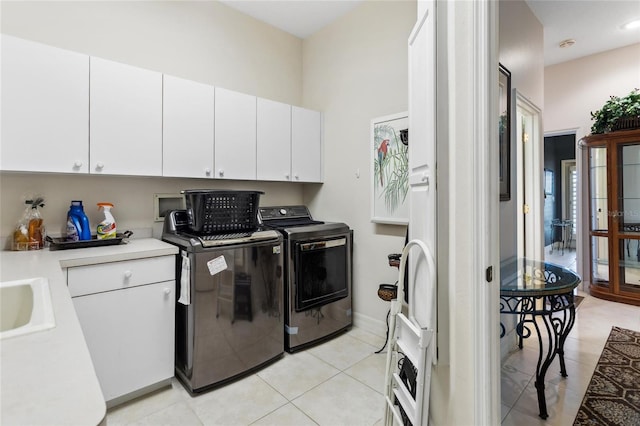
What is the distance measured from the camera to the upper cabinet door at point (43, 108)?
174cm

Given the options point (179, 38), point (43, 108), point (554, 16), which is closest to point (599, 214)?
point (554, 16)

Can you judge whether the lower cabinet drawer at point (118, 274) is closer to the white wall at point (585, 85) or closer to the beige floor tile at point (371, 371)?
the beige floor tile at point (371, 371)

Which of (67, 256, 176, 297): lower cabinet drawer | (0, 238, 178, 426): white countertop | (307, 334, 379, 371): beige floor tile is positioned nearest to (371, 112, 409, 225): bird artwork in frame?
(307, 334, 379, 371): beige floor tile

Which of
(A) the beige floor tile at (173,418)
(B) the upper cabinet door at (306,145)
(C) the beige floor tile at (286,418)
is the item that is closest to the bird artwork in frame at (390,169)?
(B) the upper cabinet door at (306,145)

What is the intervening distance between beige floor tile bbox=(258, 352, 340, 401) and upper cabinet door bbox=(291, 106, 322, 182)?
161 cm

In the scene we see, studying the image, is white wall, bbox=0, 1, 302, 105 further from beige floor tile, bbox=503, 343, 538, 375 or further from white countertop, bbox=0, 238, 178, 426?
beige floor tile, bbox=503, 343, 538, 375

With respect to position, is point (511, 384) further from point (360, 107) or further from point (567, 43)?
point (567, 43)

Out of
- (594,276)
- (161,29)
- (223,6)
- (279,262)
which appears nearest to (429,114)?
(279,262)

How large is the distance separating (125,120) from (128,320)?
128cm

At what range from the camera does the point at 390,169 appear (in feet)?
8.93

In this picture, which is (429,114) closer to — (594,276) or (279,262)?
(279,262)

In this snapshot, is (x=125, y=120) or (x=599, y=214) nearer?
(x=125, y=120)

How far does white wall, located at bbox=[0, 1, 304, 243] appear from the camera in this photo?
6.75ft

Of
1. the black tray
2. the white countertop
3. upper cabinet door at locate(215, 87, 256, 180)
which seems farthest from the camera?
upper cabinet door at locate(215, 87, 256, 180)
